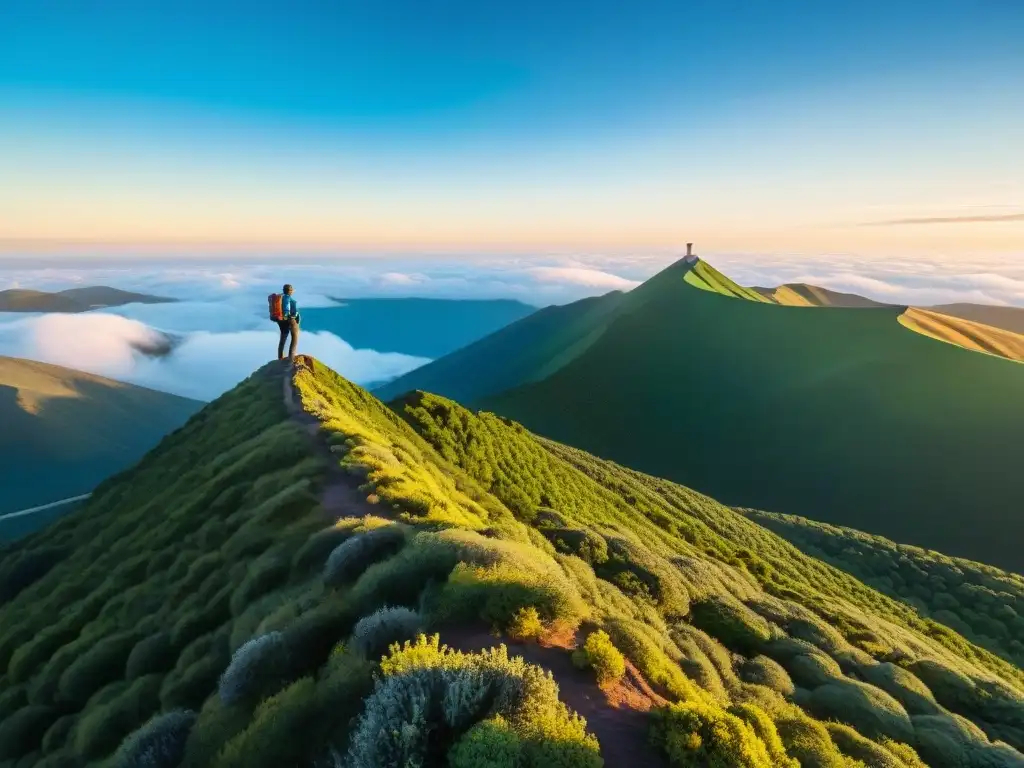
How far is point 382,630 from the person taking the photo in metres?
8.53

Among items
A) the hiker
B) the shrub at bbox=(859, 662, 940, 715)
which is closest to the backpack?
the hiker

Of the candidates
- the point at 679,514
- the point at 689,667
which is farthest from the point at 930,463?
the point at 689,667

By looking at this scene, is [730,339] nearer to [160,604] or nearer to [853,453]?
[853,453]

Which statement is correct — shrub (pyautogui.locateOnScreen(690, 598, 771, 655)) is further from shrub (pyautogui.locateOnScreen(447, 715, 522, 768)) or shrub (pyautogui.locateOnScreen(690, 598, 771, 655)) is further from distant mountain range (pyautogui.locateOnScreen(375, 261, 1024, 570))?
distant mountain range (pyautogui.locateOnScreen(375, 261, 1024, 570))

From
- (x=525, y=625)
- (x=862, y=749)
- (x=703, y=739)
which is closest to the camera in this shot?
(x=703, y=739)

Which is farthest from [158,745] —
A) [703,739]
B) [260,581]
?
[703,739]

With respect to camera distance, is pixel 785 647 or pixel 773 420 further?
pixel 773 420

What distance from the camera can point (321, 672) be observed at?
27.1 ft

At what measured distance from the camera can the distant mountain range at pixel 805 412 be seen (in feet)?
255

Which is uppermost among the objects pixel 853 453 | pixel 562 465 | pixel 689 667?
pixel 689 667

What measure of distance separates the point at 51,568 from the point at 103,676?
2123cm

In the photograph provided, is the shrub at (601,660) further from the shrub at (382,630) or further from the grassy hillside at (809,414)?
the grassy hillside at (809,414)

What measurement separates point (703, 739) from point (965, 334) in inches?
6040

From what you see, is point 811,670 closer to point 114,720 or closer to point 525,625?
point 525,625
